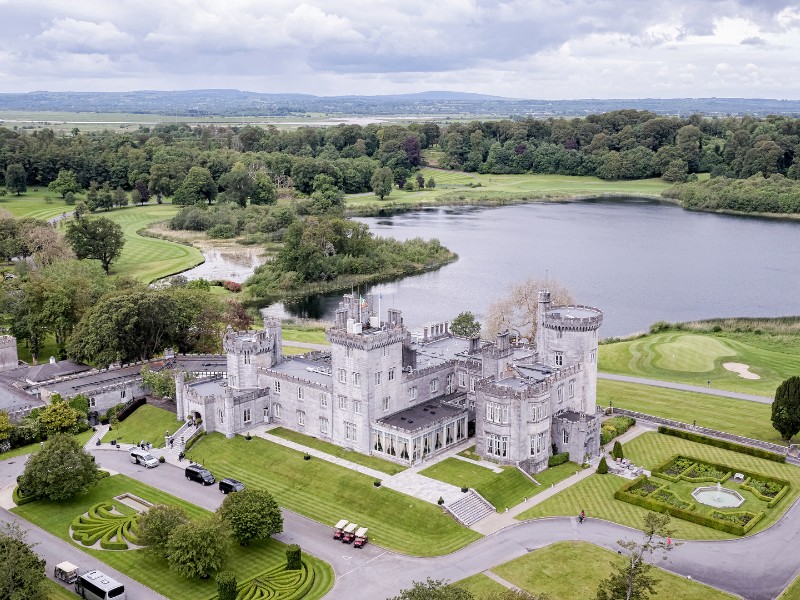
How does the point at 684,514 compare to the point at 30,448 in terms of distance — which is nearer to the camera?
the point at 684,514

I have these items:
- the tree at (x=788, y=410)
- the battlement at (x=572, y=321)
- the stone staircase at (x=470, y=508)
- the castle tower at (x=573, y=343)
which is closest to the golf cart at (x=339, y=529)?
the stone staircase at (x=470, y=508)

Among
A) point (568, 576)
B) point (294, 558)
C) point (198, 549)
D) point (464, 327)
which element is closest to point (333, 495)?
point (294, 558)

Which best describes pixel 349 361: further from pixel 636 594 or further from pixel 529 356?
pixel 636 594

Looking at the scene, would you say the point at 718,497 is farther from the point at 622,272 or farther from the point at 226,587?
the point at 622,272

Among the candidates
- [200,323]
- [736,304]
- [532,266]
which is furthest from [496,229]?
[200,323]

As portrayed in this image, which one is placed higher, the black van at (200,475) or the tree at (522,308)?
the tree at (522,308)

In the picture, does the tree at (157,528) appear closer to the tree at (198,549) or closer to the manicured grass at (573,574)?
the tree at (198,549)

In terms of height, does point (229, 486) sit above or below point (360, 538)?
above
